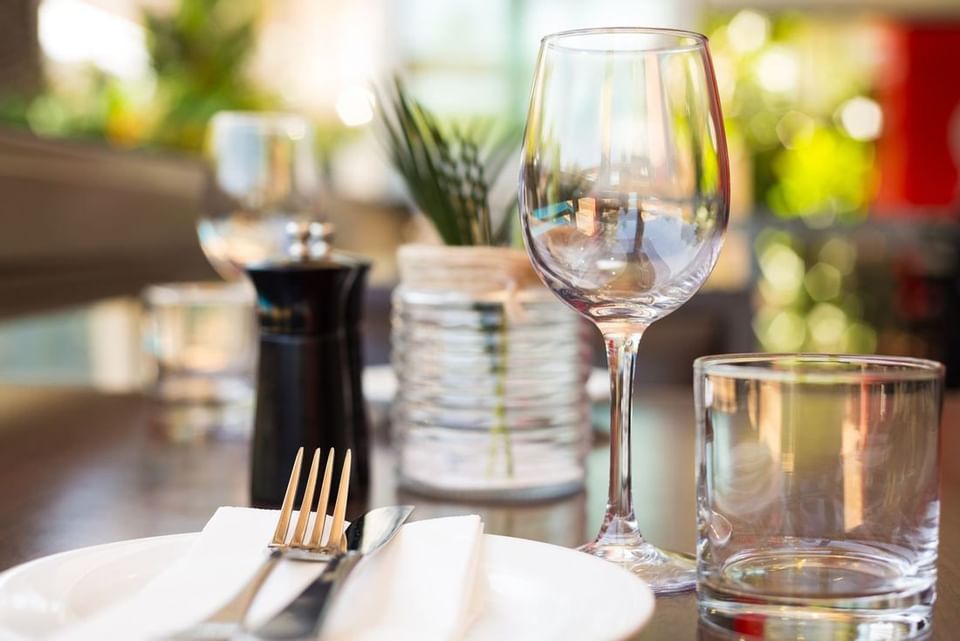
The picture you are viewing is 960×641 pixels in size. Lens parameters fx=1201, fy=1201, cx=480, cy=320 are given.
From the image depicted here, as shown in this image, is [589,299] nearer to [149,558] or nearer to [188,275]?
[149,558]

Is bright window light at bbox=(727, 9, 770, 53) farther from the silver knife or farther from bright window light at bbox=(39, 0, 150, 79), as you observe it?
the silver knife

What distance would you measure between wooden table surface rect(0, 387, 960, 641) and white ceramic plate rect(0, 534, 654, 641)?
47 mm

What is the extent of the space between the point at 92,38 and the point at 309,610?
3.06 meters

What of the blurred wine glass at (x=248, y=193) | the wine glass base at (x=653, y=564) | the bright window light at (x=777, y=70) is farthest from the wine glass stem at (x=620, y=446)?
the bright window light at (x=777, y=70)

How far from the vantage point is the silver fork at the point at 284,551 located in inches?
16.1

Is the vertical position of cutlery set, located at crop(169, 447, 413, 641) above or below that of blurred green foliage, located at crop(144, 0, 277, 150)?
below

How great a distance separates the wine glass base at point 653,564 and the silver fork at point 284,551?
0.13 metres

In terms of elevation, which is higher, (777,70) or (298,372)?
(777,70)

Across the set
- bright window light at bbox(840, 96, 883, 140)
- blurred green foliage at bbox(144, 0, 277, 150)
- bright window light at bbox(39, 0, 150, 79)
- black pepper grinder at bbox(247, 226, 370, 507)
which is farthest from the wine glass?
bright window light at bbox(840, 96, 883, 140)

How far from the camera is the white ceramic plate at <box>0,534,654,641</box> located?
432 millimetres

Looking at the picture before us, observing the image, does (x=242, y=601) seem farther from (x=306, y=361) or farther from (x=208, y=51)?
(x=208, y=51)

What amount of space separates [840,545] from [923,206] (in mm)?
9192

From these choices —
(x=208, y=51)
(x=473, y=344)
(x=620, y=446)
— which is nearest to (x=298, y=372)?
(x=473, y=344)

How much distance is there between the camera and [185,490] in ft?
2.70
